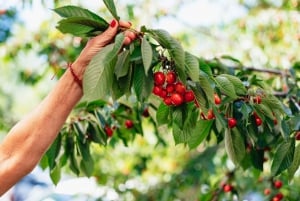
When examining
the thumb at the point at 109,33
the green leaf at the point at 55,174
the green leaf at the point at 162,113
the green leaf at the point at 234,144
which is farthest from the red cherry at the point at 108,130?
the thumb at the point at 109,33

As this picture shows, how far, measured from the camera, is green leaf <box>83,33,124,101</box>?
4.89 ft

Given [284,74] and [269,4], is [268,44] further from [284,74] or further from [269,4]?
[284,74]

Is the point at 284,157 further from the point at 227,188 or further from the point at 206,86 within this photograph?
the point at 227,188

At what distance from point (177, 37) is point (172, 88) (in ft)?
12.6

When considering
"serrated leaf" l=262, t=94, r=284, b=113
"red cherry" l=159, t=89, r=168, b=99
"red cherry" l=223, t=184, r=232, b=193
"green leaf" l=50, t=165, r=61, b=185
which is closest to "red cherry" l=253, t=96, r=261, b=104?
"serrated leaf" l=262, t=94, r=284, b=113

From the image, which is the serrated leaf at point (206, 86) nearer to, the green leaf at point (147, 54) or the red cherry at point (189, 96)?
the red cherry at point (189, 96)

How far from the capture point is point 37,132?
173 cm

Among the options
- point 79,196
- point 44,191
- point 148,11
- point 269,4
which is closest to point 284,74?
point 79,196

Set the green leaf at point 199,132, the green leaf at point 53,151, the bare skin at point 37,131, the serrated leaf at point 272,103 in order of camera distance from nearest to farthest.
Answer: the bare skin at point 37,131
the serrated leaf at point 272,103
the green leaf at point 199,132
the green leaf at point 53,151

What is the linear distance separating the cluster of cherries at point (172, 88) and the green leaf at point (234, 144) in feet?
1.04

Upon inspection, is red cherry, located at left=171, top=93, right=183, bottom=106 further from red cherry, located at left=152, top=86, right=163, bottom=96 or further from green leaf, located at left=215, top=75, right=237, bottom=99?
green leaf, located at left=215, top=75, right=237, bottom=99

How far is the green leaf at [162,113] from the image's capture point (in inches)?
74.8

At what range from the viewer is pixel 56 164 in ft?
8.34

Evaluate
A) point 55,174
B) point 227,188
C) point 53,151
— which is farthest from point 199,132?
point 227,188
